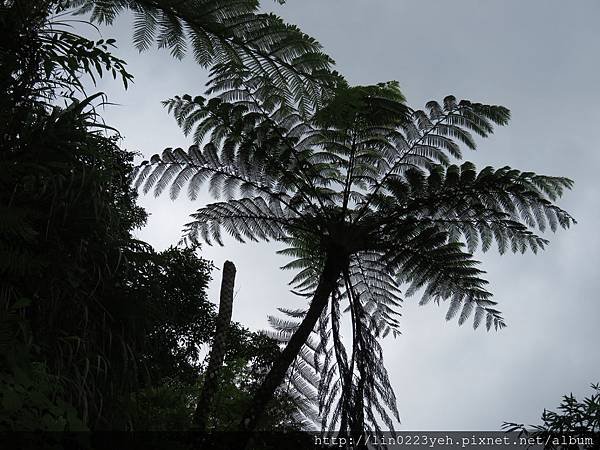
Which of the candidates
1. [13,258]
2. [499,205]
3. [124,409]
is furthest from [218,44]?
[499,205]

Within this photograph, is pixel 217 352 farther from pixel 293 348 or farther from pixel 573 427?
pixel 573 427

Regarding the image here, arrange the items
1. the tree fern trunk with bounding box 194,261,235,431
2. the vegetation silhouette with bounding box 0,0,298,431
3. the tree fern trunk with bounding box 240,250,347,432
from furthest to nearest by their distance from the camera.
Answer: the tree fern trunk with bounding box 194,261,235,431
the tree fern trunk with bounding box 240,250,347,432
the vegetation silhouette with bounding box 0,0,298,431

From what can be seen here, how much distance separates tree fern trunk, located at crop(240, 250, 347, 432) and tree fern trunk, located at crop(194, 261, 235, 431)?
54 centimetres

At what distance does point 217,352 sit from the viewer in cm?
571

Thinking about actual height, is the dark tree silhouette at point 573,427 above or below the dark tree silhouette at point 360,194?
below

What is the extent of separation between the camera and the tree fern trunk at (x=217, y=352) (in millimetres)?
5262

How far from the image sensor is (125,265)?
3.82 m

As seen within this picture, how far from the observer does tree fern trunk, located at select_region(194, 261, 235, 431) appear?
17.3ft

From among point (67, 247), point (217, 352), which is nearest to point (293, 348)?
point (217, 352)

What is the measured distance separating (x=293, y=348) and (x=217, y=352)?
3.27 ft

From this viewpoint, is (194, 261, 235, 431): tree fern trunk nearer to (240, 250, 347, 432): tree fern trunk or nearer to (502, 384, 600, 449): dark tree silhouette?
(240, 250, 347, 432): tree fern trunk

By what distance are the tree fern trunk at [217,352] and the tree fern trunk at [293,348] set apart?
54cm

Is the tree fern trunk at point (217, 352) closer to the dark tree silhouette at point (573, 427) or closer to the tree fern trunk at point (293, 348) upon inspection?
the tree fern trunk at point (293, 348)

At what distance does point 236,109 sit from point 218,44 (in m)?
1.28
